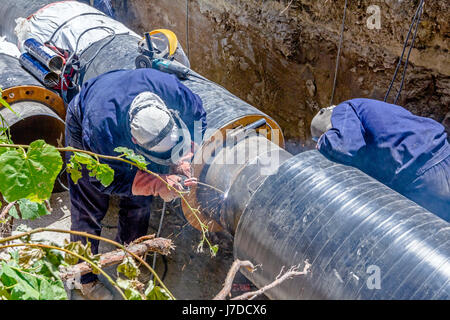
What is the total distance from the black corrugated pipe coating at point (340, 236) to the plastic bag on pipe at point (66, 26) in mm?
2433

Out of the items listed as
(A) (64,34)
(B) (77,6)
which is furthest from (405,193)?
(B) (77,6)

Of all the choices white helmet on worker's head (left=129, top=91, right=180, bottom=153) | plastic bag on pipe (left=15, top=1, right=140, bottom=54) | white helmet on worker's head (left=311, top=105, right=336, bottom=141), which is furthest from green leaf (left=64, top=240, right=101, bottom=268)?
→ plastic bag on pipe (left=15, top=1, right=140, bottom=54)

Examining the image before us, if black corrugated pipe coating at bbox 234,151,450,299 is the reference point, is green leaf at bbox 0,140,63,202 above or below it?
above

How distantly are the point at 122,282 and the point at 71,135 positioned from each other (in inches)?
83.4

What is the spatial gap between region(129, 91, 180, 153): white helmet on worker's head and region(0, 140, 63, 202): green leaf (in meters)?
1.16

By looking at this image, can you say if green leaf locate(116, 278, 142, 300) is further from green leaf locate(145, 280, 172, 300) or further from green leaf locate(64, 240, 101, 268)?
green leaf locate(64, 240, 101, 268)

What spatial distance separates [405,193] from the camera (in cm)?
270

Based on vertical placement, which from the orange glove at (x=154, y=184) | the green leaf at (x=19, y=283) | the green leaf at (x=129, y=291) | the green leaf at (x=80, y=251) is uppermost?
the green leaf at (x=19, y=283)

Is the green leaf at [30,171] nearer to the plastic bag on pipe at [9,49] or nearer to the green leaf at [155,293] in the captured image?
the green leaf at [155,293]

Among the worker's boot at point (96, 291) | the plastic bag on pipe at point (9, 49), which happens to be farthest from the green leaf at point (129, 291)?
the plastic bag on pipe at point (9, 49)

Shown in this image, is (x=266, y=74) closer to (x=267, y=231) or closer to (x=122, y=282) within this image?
(x=267, y=231)

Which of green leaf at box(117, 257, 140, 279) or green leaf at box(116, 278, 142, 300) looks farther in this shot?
green leaf at box(117, 257, 140, 279)

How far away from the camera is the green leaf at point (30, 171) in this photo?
4.19 feet

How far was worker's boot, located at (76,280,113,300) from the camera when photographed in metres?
3.39
